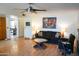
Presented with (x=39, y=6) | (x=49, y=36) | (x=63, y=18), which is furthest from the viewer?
(x=49, y=36)

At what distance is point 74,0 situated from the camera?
3.72 ft

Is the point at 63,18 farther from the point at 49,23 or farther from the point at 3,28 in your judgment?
the point at 3,28

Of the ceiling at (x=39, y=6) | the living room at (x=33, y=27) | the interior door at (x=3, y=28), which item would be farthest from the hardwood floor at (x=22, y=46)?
the ceiling at (x=39, y=6)

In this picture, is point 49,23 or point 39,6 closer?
point 39,6

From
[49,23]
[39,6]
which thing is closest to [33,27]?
[49,23]

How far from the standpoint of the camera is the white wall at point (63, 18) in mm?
1744

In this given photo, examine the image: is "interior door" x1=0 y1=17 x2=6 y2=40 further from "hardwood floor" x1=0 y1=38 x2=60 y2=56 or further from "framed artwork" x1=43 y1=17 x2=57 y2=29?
"framed artwork" x1=43 y1=17 x2=57 y2=29

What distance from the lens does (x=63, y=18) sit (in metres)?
1.90

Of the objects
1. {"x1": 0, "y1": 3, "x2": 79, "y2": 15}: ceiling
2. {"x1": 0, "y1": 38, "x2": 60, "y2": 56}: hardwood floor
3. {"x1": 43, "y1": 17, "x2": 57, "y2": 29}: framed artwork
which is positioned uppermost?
{"x1": 0, "y1": 3, "x2": 79, "y2": 15}: ceiling

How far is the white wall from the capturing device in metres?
1.74

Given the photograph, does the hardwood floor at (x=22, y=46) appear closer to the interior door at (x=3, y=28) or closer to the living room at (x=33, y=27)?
the living room at (x=33, y=27)

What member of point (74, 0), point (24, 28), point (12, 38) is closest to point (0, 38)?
point (12, 38)

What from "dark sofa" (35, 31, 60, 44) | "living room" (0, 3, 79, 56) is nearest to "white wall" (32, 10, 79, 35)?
"living room" (0, 3, 79, 56)

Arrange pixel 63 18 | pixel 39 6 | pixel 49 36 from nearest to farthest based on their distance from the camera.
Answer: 1. pixel 39 6
2. pixel 63 18
3. pixel 49 36
